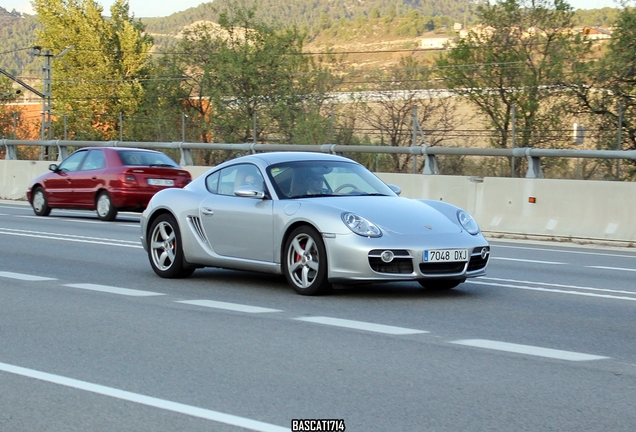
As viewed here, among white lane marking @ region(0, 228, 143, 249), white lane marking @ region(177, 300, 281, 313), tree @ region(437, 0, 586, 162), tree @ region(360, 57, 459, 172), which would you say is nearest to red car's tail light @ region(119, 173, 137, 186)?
Answer: white lane marking @ region(0, 228, 143, 249)

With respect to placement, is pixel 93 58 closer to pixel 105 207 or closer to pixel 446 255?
pixel 105 207

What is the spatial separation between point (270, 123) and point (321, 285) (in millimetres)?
32366

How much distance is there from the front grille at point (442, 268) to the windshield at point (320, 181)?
4.38ft

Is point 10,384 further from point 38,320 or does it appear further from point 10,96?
point 10,96

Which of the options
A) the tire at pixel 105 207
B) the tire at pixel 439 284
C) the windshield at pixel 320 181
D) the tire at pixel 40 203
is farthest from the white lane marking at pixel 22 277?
the tire at pixel 40 203

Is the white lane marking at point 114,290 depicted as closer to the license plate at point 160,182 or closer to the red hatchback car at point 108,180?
the red hatchback car at point 108,180

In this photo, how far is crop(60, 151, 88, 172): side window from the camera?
73.9ft

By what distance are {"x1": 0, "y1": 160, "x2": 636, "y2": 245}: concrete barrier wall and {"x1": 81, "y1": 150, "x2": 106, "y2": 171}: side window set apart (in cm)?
612

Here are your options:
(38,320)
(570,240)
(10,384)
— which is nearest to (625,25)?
(570,240)

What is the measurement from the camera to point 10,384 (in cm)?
630

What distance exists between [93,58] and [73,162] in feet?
204

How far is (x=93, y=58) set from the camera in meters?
82.7

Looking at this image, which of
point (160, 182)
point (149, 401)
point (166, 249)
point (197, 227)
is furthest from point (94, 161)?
point (149, 401)

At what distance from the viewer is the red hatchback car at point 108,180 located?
69.2 feet
